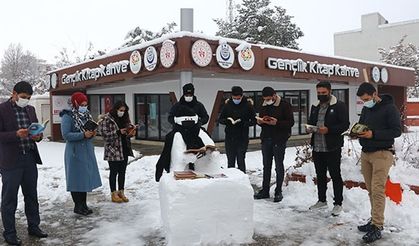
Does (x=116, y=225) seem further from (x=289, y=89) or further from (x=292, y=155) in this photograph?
(x=289, y=89)

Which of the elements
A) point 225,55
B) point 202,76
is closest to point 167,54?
point 225,55

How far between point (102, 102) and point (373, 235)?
1539 centimetres

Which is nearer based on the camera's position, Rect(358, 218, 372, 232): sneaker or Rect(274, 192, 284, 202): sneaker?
Rect(358, 218, 372, 232): sneaker

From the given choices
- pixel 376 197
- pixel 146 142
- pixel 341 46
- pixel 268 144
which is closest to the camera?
pixel 376 197

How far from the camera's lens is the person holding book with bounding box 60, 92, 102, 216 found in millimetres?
5496

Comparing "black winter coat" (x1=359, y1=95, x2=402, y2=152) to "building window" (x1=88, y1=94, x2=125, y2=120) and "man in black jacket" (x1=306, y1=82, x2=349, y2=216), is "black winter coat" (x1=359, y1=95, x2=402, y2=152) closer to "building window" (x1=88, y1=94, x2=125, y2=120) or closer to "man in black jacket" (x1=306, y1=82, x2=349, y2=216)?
"man in black jacket" (x1=306, y1=82, x2=349, y2=216)

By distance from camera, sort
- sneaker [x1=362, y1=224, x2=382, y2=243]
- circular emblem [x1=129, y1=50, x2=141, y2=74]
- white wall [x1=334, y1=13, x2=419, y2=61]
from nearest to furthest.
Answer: sneaker [x1=362, y1=224, x2=382, y2=243], circular emblem [x1=129, y1=50, x2=141, y2=74], white wall [x1=334, y1=13, x2=419, y2=61]

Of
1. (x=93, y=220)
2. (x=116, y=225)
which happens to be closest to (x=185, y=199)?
(x=116, y=225)

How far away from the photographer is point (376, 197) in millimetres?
4512

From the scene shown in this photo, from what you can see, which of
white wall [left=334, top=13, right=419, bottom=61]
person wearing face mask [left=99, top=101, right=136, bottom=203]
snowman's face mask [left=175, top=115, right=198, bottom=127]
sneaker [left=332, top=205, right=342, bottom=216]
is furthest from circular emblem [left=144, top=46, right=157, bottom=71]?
white wall [left=334, top=13, right=419, bottom=61]

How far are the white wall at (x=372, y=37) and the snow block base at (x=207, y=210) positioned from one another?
48.7 metres

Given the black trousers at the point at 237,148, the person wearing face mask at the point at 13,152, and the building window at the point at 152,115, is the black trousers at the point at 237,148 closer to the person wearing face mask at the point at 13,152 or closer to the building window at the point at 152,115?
the person wearing face mask at the point at 13,152

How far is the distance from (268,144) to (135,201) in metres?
2.31

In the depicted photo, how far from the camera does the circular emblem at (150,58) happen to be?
438 inches
